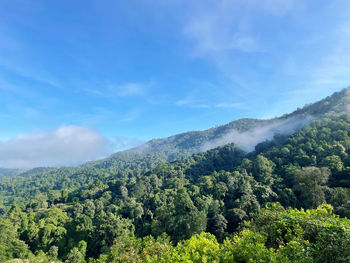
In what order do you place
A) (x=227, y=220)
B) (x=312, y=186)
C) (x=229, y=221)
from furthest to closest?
(x=227, y=220) < (x=229, y=221) < (x=312, y=186)

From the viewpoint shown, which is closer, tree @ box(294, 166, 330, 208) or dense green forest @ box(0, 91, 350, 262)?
dense green forest @ box(0, 91, 350, 262)

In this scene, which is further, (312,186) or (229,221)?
(229,221)

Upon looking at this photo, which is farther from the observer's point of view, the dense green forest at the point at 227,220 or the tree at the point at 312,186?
the tree at the point at 312,186

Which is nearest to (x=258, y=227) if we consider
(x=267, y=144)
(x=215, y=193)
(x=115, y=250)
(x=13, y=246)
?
(x=115, y=250)

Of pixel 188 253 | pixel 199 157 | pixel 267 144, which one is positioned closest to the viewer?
pixel 188 253

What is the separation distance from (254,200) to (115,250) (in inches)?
1366

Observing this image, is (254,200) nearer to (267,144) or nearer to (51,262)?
(51,262)

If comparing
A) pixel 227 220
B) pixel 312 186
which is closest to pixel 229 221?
pixel 227 220

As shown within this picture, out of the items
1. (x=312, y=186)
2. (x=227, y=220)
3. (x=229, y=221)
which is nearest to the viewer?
(x=312, y=186)

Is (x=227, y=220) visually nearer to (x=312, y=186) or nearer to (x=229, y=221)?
(x=229, y=221)

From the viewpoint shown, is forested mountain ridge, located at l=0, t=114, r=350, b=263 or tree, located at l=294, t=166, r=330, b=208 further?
tree, located at l=294, t=166, r=330, b=208

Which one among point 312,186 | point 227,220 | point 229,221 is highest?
point 312,186

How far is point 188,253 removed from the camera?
1034 cm

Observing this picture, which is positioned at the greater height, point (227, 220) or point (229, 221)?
point (227, 220)
